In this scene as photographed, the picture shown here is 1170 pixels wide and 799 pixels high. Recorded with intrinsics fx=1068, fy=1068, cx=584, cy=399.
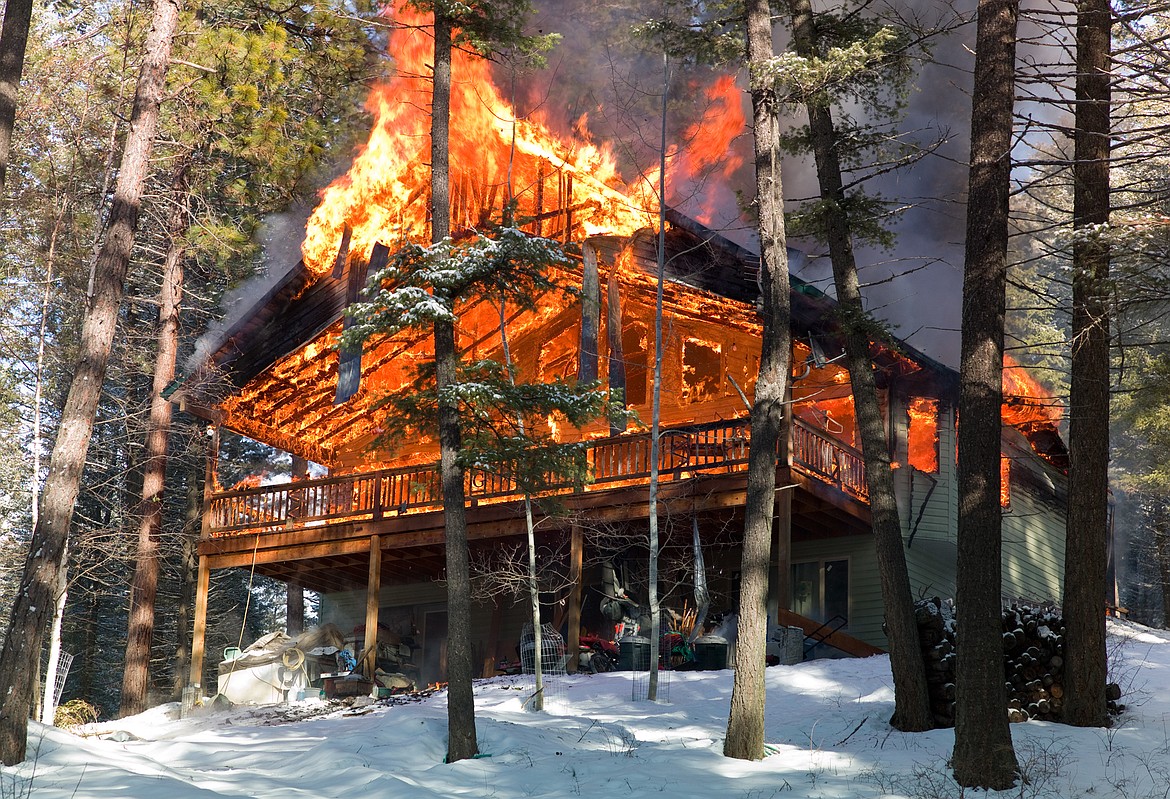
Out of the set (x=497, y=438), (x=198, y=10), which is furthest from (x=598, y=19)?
(x=497, y=438)

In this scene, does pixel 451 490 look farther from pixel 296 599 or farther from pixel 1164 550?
pixel 1164 550

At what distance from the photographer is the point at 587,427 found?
20.6m

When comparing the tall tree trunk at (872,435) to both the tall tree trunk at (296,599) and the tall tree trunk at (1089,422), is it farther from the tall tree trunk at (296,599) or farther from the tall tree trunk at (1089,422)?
the tall tree trunk at (296,599)

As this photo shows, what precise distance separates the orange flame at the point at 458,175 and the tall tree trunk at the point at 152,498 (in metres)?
2.90

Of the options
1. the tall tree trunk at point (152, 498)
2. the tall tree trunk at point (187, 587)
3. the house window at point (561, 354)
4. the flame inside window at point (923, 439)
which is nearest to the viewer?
the tall tree trunk at point (152, 498)

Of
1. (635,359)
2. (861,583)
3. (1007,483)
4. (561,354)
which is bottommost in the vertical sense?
(861,583)

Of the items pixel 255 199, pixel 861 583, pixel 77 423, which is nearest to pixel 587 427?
pixel 861 583

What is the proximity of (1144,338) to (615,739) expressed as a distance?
26.7m

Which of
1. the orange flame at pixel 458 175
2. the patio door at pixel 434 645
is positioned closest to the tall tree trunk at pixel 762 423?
the orange flame at pixel 458 175

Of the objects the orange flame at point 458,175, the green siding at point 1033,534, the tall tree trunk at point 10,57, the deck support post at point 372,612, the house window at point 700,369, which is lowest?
the deck support post at point 372,612

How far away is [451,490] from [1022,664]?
6.41m

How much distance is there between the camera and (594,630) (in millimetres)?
20234

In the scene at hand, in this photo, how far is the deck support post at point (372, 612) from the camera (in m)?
18.7

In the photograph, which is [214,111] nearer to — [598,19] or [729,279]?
[729,279]
